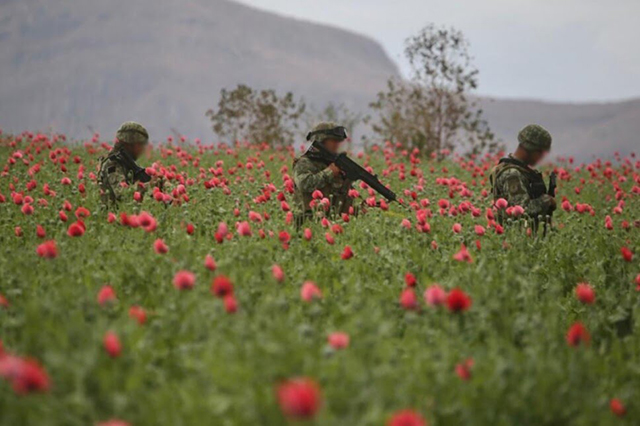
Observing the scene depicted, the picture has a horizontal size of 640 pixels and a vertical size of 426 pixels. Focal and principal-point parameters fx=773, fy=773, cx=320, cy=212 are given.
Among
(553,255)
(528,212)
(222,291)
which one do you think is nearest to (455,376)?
(222,291)

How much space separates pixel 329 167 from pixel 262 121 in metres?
16.2

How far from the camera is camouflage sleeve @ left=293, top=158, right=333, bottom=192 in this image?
7.79m

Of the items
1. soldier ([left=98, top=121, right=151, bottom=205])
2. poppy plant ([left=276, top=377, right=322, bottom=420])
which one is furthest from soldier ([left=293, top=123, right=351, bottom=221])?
poppy plant ([left=276, top=377, right=322, bottom=420])

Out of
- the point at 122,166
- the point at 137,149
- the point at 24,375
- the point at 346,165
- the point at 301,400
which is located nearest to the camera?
the point at 301,400

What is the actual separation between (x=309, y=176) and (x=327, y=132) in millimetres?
485

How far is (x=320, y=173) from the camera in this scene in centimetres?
780

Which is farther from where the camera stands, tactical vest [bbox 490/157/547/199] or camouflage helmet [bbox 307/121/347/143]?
camouflage helmet [bbox 307/121/347/143]

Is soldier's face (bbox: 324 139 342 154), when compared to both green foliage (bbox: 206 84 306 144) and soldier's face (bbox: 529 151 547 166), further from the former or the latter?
green foliage (bbox: 206 84 306 144)

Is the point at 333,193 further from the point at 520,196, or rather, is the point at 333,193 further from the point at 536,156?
the point at 536,156

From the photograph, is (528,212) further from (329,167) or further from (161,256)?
(161,256)

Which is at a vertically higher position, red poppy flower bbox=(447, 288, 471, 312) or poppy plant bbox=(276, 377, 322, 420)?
red poppy flower bbox=(447, 288, 471, 312)

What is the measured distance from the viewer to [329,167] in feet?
25.9

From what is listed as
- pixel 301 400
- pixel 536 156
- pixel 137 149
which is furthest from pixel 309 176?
pixel 301 400

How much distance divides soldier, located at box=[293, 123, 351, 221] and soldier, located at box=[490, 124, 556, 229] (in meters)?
1.62
